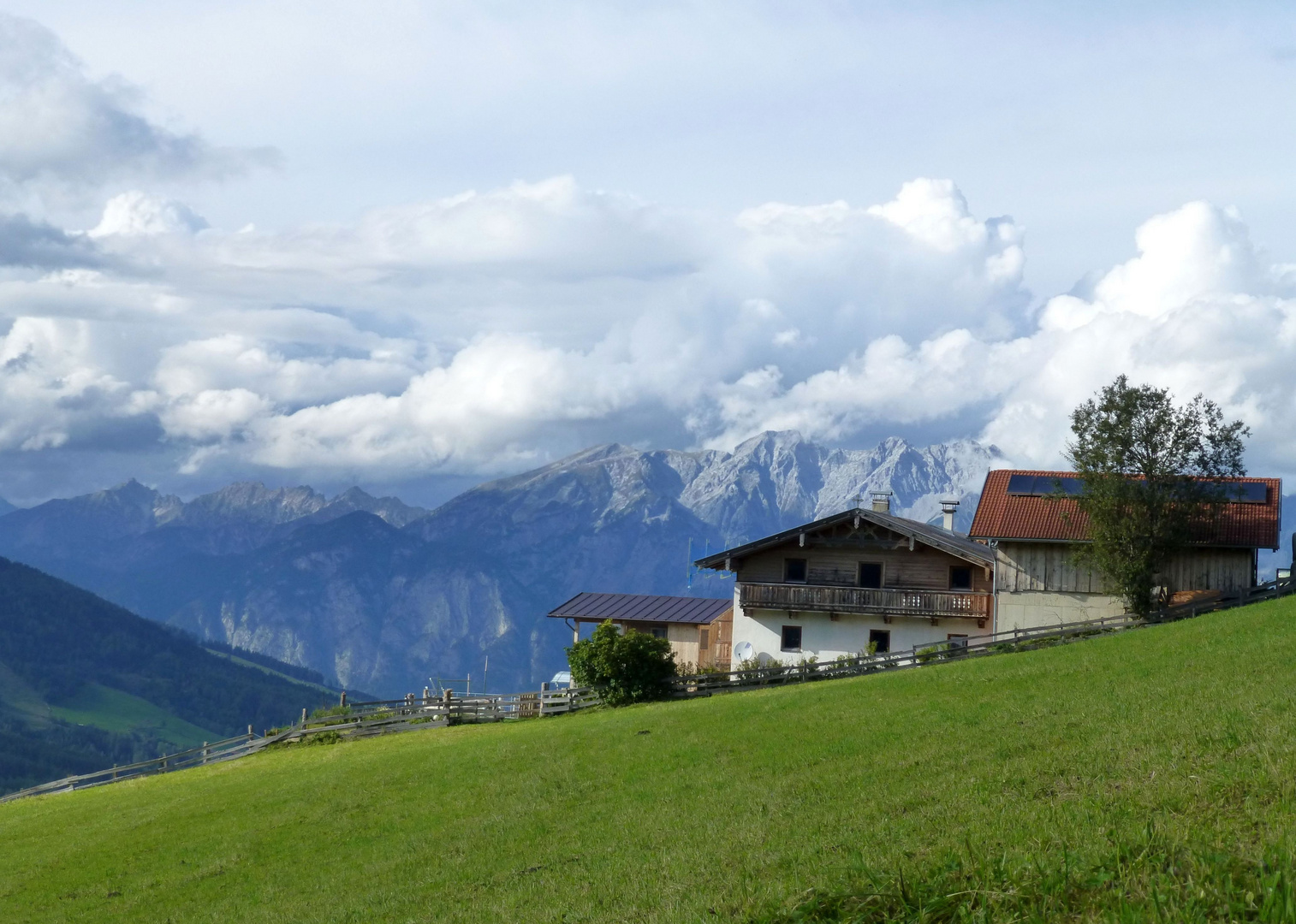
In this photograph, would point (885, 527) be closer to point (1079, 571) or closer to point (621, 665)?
point (1079, 571)

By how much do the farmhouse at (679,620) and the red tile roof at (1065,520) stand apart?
1489 centimetres

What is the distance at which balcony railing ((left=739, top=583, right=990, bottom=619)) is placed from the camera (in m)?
54.9

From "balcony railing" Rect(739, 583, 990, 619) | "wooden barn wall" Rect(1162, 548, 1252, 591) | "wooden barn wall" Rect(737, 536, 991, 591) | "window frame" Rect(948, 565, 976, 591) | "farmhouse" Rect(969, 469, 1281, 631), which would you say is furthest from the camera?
"wooden barn wall" Rect(737, 536, 991, 591)

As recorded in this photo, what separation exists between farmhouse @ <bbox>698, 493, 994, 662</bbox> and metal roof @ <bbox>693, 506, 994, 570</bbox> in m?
0.06

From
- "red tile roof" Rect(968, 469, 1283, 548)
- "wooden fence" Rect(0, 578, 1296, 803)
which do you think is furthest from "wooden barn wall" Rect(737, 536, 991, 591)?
"wooden fence" Rect(0, 578, 1296, 803)

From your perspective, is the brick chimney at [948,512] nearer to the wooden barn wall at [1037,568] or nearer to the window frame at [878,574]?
the window frame at [878,574]

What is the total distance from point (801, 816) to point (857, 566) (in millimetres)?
41583

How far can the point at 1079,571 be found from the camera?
175ft

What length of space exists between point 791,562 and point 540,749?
28.0 metres

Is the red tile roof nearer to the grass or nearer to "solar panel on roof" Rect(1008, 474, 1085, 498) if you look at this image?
"solar panel on roof" Rect(1008, 474, 1085, 498)

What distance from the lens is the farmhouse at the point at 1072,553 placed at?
169ft

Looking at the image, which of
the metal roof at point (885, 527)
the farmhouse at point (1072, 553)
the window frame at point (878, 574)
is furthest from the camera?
the window frame at point (878, 574)

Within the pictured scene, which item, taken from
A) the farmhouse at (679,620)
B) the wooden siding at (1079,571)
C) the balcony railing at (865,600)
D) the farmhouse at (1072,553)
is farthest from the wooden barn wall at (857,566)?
the farmhouse at (679,620)

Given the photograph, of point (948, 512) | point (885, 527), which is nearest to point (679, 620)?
point (885, 527)
